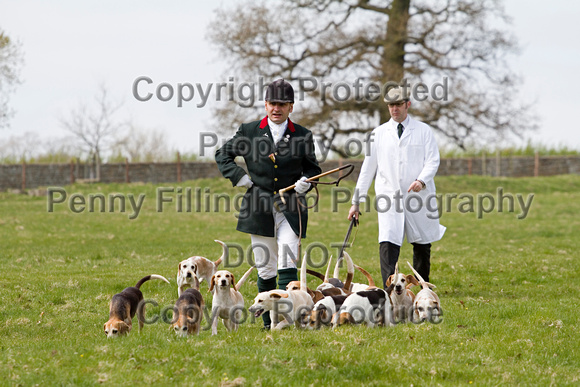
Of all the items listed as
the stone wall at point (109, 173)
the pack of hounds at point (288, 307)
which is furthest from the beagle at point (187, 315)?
the stone wall at point (109, 173)

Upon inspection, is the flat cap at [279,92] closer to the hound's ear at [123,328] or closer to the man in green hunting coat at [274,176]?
the man in green hunting coat at [274,176]

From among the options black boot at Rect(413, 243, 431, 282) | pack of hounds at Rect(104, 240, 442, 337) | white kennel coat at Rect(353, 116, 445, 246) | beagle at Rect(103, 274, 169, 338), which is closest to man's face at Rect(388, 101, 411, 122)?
white kennel coat at Rect(353, 116, 445, 246)

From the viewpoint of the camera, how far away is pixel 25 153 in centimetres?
4522

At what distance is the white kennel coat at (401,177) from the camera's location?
897cm

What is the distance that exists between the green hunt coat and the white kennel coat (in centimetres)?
137

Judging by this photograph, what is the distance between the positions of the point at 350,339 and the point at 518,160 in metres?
44.5

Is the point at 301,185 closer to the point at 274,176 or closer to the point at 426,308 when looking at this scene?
the point at 274,176

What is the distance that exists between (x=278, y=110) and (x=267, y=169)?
0.64 meters

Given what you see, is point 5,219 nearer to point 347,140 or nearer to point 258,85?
point 258,85

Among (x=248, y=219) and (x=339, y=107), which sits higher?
(x=339, y=107)

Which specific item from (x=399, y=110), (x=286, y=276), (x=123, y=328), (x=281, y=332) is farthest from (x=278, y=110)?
(x=123, y=328)

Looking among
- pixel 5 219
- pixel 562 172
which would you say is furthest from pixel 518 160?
pixel 5 219

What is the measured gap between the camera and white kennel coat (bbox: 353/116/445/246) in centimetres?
897

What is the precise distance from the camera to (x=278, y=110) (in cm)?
768
